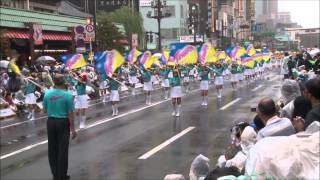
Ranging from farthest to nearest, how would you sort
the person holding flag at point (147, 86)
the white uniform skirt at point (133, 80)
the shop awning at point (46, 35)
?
1. the shop awning at point (46, 35)
2. the white uniform skirt at point (133, 80)
3. the person holding flag at point (147, 86)

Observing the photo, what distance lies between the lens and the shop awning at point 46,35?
133 ft

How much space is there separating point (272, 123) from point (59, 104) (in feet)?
14.2

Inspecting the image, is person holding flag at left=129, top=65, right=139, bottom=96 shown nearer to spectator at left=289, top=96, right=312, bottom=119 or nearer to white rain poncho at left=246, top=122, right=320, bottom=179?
spectator at left=289, top=96, right=312, bottom=119

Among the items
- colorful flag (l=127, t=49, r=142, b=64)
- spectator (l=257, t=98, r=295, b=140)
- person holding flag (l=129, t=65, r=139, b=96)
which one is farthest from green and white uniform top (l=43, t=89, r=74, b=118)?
colorful flag (l=127, t=49, r=142, b=64)

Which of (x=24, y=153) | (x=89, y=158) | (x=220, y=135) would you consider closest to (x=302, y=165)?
→ (x=89, y=158)

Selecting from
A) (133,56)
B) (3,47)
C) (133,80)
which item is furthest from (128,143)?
(3,47)

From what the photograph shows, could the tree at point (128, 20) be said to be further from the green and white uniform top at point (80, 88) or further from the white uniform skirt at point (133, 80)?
the green and white uniform top at point (80, 88)

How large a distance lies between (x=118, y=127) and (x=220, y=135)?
369 cm

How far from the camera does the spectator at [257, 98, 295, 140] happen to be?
5.03 metres

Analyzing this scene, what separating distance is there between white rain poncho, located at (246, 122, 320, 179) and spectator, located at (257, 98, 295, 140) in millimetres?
1327

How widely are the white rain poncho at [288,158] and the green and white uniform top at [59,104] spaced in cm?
542

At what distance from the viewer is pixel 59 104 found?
28.5 feet

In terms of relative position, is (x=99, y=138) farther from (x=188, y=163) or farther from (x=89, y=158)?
(x=188, y=163)

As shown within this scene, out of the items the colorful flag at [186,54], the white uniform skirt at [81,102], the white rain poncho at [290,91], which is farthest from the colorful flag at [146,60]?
the white rain poncho at [290,91]
